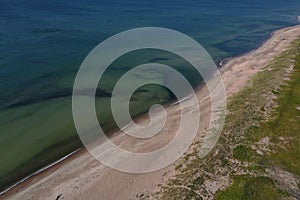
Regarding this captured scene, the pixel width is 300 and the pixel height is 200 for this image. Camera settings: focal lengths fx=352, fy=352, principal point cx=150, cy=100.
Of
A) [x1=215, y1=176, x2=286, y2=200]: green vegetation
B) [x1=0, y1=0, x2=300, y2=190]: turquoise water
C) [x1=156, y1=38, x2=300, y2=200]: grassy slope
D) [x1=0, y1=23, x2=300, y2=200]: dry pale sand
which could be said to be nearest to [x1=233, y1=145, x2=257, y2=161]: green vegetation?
[x1=156, y1=38, x2=300, y2=200]: grassy slope

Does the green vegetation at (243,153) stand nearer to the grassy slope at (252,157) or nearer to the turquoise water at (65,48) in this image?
the grassy slope at (252,157)

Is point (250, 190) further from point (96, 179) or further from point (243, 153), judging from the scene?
point (96, 179)

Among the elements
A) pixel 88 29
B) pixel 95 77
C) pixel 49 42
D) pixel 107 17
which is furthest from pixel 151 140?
pixel 107 17

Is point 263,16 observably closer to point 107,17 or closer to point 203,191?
point 107,17

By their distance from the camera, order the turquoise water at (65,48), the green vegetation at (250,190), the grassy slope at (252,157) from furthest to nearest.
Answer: the turquoise water at (65,48) → the grassy slope at (252,157) → the green vegetation at (250,190)

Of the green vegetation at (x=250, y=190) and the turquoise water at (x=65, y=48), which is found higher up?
the turquoise water at (x=65, y=48)

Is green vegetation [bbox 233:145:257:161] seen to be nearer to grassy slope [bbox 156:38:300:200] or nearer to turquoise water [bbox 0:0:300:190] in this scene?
grassy slope [bbox 156:38:300:200]

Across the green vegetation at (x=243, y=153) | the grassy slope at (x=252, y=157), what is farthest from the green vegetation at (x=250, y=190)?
the green vegetation at (x=243, y=153)

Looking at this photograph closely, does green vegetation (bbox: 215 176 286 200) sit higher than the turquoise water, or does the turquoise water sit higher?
the turquoise water
